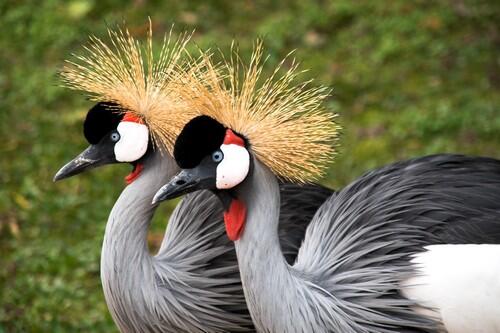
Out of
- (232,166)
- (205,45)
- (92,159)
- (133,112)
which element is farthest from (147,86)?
(205,45)

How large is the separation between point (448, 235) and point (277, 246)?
0.50 meters

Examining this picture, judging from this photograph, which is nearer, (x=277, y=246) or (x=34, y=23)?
(x=277, y=246)

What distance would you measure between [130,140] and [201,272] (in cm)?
44

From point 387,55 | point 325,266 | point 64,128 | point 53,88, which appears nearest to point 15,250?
point 64,128

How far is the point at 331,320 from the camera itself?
2664mm

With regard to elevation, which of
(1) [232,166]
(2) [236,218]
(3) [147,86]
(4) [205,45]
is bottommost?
(2) [236,218]

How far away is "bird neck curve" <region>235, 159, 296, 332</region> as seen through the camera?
102 inches

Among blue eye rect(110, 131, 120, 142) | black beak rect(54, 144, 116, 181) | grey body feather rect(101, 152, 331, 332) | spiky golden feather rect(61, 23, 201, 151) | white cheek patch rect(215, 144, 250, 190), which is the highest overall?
spiky golden feather rect(61, 23, 201, 151)

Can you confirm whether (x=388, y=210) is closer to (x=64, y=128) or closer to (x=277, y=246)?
(x=277, y=246)

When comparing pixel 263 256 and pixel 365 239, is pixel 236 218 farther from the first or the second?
pixel 365 239

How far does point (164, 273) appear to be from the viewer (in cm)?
295

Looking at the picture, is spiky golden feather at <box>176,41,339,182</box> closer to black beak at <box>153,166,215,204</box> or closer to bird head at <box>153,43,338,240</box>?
bird head at <box>153,43,338,240</box>

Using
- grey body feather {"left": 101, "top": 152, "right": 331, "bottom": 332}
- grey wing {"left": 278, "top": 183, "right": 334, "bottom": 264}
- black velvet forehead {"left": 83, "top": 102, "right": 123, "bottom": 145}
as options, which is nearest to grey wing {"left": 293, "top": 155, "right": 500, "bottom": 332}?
grey wing {"left": 278, "top": 183, "right": 334, "bottom": 264}

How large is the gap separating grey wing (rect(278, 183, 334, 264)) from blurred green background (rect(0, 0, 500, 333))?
911mm
